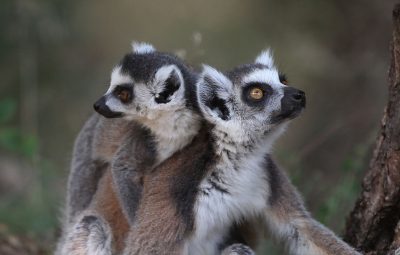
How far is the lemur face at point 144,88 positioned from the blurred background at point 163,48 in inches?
58.6

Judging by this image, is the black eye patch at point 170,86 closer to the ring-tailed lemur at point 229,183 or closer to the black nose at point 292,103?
the ring-tailed lemur at point 229,183

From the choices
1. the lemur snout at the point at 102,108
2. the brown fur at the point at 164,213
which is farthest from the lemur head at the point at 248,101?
the lemur snout at the point at 102,108

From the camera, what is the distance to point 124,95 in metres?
7.16

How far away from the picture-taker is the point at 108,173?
771 cm

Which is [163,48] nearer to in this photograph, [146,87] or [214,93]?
[146,87]

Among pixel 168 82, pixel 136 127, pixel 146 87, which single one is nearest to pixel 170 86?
pixel 168 82

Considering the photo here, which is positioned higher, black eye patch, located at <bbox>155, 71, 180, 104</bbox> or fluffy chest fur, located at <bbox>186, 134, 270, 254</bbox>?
black eye patch, located at <bbox>155, 71, 180, 104</bbox>

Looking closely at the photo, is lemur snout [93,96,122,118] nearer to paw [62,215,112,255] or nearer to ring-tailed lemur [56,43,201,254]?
ring-tailed lemur [56,43,201,254]

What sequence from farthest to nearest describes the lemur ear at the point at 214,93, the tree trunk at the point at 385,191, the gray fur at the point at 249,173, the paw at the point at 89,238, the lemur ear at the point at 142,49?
the lemur ear at the point at 142,49
the paw at the point at 89,238
the lemur ear at the point at 214,93
the gray fur at the point at 249,173
the tree trunk at the point at 385,191

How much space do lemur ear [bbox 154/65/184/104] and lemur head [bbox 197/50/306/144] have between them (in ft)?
1.08

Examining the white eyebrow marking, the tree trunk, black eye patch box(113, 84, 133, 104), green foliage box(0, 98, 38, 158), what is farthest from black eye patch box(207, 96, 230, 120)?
green foliage box(0, 98, 38, 158)

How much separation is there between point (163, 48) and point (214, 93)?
7.86 meters

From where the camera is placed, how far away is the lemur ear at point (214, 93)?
21.7 ft

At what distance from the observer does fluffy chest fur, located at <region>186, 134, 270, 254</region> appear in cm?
637
